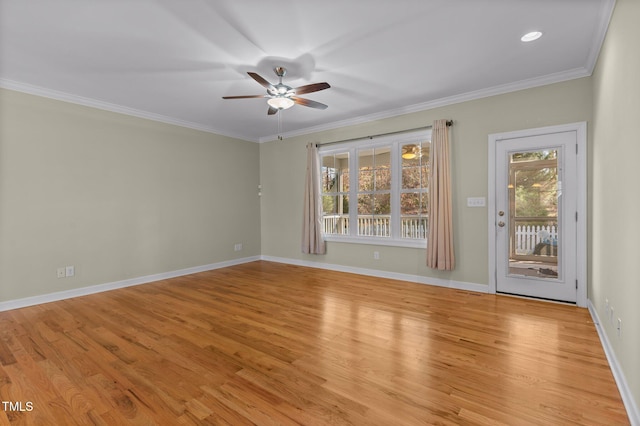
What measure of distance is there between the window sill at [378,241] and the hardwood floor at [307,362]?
3.23 feet

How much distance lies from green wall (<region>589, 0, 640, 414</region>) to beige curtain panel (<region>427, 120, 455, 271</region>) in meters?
1.58

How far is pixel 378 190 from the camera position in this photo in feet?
17.1

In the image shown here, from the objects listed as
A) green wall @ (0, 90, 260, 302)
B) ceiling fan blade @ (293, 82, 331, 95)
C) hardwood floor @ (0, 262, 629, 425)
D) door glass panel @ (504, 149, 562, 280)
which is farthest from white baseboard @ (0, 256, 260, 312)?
door glass panel @ (504, 149, 562, 280)

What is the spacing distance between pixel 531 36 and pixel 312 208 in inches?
156

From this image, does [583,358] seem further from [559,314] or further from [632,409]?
[559,314]

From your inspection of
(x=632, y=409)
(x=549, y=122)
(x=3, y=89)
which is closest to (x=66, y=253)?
(x=3, y=89)

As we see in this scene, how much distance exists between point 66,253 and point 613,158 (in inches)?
238

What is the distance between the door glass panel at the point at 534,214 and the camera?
3680mm

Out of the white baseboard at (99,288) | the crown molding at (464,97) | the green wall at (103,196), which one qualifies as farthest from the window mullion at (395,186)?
the white baseboard at (99,288)

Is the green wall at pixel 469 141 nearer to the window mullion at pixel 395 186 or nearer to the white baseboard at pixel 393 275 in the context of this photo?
the white baseboard at pixel 393 275

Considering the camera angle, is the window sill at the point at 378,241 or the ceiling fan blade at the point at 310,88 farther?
the window sill at the point at 378,241

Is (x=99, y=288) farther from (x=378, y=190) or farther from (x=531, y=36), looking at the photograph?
(x=531, y=36)

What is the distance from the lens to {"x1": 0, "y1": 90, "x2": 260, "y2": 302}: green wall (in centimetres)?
370

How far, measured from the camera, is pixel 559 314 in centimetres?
328
